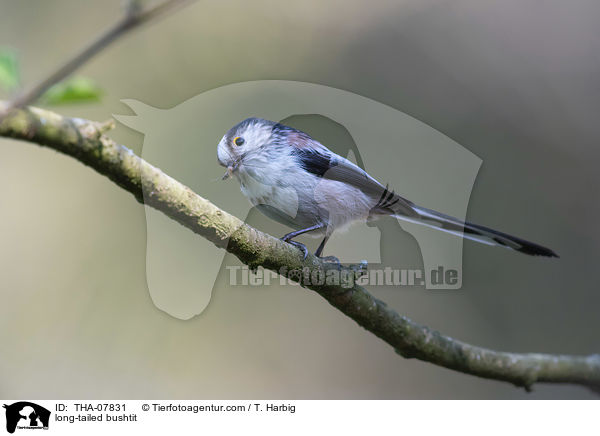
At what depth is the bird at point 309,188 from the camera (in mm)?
2256

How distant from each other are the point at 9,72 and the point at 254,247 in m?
1.03

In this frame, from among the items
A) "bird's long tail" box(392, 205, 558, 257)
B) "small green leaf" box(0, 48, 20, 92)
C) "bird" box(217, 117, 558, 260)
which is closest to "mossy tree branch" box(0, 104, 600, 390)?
"small green leaf" box(0, 48, 20, 92)

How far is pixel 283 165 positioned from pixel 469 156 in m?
2.11

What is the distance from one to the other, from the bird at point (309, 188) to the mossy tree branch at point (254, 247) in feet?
1.16

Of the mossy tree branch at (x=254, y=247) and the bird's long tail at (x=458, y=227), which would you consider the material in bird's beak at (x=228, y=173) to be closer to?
the mossy tree branch at (x=254, y=247)

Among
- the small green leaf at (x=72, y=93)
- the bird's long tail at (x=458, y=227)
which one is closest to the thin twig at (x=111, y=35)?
the small green leaf at (x=72, y=93)

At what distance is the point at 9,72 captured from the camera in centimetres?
74

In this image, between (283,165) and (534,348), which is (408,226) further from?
(534,348)

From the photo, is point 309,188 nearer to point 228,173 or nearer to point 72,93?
point 228,173

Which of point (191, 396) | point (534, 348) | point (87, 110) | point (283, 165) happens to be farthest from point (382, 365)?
point (87, 110)

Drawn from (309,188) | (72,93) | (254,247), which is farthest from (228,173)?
(72,93)

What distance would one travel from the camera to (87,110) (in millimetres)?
3592

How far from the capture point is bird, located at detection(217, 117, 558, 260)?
2.26 m

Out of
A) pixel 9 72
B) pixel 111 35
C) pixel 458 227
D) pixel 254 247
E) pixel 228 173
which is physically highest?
pixel 228 173
